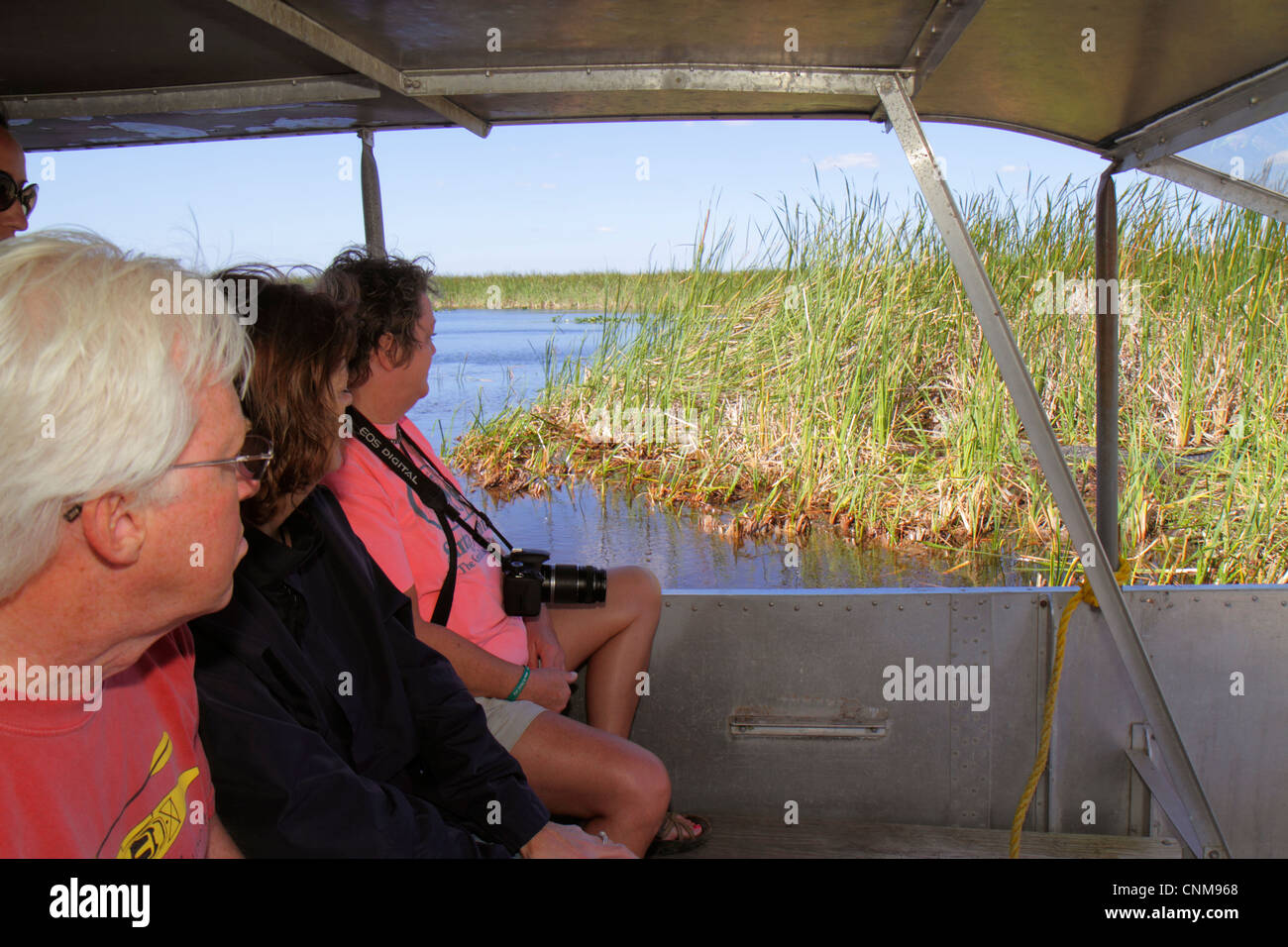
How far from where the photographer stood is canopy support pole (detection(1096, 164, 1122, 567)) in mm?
2652

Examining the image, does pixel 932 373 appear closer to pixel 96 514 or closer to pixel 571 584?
pixel 571 584

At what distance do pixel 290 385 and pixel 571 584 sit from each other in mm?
1084

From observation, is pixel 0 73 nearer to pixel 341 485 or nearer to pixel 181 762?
pixel 341 485

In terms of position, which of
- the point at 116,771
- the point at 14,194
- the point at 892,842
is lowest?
the point at 892,842

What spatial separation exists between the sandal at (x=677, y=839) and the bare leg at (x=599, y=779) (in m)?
0.37

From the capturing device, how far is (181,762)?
1122 millimetres

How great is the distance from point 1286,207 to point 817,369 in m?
3.40

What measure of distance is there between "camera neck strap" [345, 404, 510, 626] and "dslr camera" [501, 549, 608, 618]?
18cm
